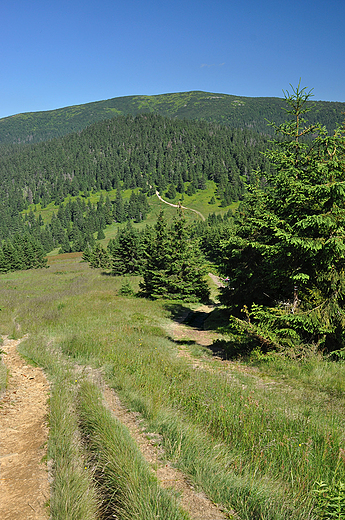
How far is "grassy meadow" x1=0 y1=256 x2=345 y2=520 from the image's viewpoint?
138 inches

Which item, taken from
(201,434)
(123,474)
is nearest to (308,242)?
(201,434)

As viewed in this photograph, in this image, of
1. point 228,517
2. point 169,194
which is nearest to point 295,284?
point 228,517

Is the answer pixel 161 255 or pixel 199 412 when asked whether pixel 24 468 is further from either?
pixel 161 255

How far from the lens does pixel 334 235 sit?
9250 millimetres

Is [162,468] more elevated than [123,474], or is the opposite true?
[123,474]

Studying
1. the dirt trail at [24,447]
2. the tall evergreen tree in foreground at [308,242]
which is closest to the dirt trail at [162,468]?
the dirt trail at [24,447]

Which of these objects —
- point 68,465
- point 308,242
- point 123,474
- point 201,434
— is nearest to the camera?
point 123,474

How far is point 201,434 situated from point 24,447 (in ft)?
9.56

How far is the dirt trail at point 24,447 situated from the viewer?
3.76m

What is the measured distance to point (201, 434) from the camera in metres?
4.91

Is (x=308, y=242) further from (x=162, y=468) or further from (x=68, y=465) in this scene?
(x=68, y=465)

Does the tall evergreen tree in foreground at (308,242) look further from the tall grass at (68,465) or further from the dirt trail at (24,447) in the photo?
the dirt trail at (24,447)

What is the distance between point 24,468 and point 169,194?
176m

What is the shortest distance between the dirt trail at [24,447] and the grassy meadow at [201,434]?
270mm
